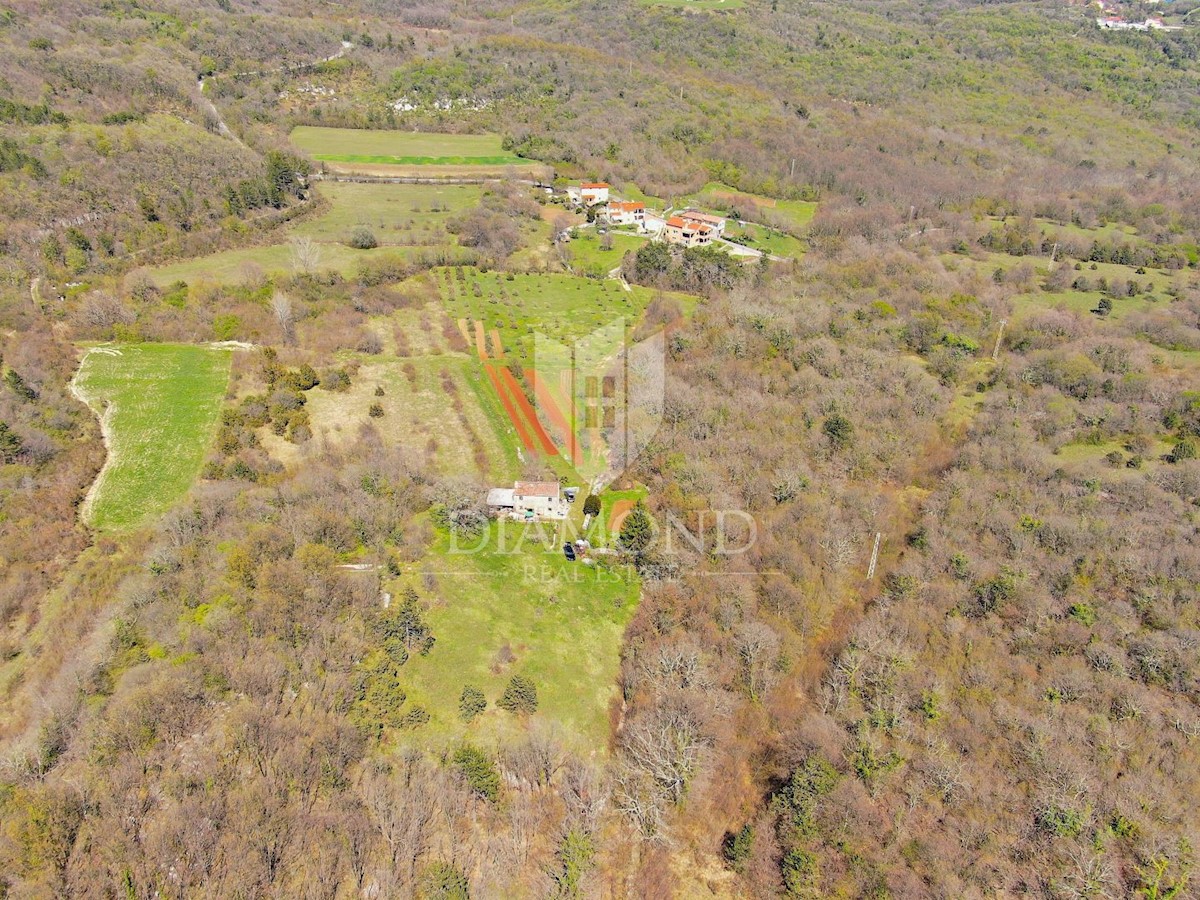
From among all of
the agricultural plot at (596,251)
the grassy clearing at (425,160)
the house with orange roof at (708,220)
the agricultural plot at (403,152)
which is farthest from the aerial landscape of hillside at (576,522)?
the grassy clearing at (425,160)

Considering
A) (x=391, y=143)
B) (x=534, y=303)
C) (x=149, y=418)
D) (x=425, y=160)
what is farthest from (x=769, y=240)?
(x=149, y=418)

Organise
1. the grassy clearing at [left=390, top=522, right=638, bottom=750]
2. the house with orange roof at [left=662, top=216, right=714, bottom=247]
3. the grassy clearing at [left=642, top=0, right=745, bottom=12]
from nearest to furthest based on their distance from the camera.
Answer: the grassy clearing at [left=390, top=522, right=638, bottom=750] < the house with orange roof at [left=662, top=216, right=714, bottom=247] < the grassy clearing at [left=642, top=0, right=745, bottom=12]

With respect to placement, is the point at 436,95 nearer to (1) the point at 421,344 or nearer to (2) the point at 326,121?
(2) the point at 326,121

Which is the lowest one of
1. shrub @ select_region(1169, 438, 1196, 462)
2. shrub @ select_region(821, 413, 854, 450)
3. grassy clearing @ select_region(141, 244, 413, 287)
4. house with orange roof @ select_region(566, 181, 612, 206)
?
shrub @ select_region(821, 413, 854, 450)

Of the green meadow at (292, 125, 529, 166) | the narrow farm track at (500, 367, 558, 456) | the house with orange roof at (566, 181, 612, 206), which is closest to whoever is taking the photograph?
the narrow farm track at (500, 367, 558, 456)

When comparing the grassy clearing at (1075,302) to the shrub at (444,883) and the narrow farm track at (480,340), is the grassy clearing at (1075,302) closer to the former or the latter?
the narrow farm track at (480,340)

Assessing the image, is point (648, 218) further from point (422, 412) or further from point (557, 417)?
point (422, 412)

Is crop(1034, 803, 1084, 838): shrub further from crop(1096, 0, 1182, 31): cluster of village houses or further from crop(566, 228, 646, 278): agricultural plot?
crop(1096, 0, 1182, 31): cluster of village houses

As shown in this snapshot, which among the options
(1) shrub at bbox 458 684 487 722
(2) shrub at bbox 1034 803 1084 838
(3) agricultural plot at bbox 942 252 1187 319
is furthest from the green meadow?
(2) shrub at bbox 1034 803 1084 838
